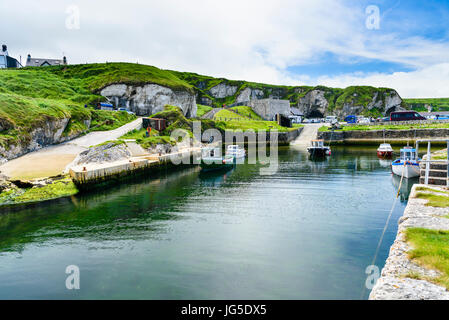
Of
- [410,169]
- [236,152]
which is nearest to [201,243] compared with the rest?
[410,169]

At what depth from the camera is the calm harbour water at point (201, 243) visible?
1029 centimetres

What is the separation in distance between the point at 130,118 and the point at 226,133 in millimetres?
30062

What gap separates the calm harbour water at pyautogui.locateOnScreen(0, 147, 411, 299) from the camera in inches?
405

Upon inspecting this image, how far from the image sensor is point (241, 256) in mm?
12750

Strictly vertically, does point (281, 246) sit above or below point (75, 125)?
below

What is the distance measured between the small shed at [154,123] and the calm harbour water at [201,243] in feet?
92.8

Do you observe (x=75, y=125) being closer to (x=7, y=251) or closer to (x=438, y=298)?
(x=7, y=251)

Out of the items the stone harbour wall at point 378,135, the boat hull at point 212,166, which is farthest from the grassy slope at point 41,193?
the stone harbour wall at point 378,135

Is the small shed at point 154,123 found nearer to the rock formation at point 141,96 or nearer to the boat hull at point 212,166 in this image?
the boat hull at point 212,166

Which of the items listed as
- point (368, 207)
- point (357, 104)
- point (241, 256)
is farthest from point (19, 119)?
point (357, 104)

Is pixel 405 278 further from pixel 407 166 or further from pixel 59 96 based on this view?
pixel 59 96

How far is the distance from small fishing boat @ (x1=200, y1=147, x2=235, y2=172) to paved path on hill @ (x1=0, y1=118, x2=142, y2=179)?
53.3 ft

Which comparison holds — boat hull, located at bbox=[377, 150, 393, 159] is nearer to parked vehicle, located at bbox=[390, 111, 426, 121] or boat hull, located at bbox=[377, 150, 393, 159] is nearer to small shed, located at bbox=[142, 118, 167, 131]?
parked vehicle, located at bbox=[390, 111, 426, 121]

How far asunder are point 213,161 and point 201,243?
77.2 ft
